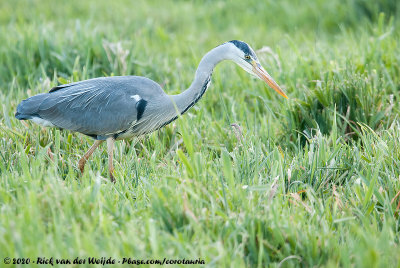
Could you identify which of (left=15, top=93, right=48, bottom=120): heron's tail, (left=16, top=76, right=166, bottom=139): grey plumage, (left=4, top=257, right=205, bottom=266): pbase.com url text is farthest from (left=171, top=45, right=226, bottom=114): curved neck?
(left=4, top=257, right=205, bottom=266): pbase.com url text

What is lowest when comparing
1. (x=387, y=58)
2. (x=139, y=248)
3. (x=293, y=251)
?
(x=293, y=251)

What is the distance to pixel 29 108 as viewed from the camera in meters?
4.07

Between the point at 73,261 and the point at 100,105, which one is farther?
the point at 100,105

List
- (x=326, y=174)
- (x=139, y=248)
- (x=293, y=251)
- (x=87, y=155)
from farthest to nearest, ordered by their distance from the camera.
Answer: (x=87, y=155) < (x=326, y=174) < (x=293, y=251) < (x=139, y=248)

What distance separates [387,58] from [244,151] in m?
2.43

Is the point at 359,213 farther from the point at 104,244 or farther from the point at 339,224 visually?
the point at 104,244

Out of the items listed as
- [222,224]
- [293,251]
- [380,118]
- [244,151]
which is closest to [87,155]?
[244,151]

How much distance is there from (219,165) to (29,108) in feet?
5.50

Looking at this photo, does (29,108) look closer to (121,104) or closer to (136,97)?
(121,104)

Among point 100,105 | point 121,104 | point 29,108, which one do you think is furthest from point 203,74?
point 29,108

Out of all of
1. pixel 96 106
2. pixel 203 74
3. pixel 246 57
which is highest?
pixel 246 57

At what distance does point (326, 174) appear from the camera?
340 centimetres

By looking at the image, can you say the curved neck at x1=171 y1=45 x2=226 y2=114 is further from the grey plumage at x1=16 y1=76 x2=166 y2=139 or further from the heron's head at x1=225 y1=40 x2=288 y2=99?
the grey plumage at x1=16 y1=76 x2=166 y2=139

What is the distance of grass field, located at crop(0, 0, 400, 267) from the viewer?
259cm
